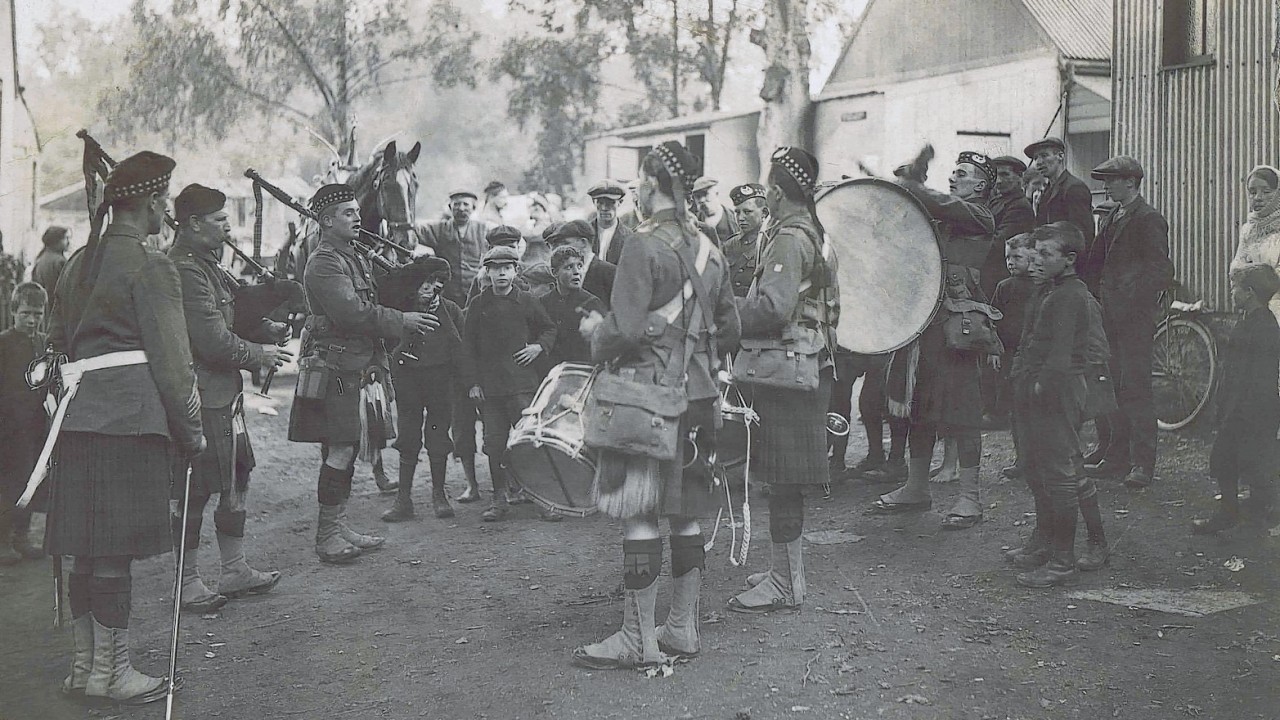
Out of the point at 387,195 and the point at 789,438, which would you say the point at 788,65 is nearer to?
the point at 387,195

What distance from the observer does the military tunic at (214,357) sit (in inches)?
189

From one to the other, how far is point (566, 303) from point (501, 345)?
0.51m

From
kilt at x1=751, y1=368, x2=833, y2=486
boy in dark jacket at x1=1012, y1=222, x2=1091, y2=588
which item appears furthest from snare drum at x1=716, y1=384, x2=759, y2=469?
boy in dark jacket at x1=1012, y1=222, x2=1091, y2=588

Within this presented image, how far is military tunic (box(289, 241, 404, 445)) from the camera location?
18.3 feet

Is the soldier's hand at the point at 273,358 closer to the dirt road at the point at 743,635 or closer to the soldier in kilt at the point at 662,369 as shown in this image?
the dirt road at the point at 743,635

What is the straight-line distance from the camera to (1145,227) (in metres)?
6.11

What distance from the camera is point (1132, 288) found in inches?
245

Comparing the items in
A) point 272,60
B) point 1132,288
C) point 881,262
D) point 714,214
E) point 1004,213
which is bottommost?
point 1132,288

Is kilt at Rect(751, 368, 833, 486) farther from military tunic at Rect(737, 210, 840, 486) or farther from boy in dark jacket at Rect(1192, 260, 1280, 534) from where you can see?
boy in dark jacket at Rect(1192, 260, 1280, 534)

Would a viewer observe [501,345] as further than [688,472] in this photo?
Yes

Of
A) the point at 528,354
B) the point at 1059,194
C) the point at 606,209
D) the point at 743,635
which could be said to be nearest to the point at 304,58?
the point at 606,209

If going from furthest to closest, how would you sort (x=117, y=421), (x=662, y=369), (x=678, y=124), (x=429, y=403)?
→ 1. (x=678, y=124)
2. (x=429, y=403)
3. (x=662, y=369)
4. (x=117, y=421)

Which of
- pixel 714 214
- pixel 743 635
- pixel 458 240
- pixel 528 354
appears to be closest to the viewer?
pixel 743 635

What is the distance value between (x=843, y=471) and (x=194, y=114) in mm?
6275
